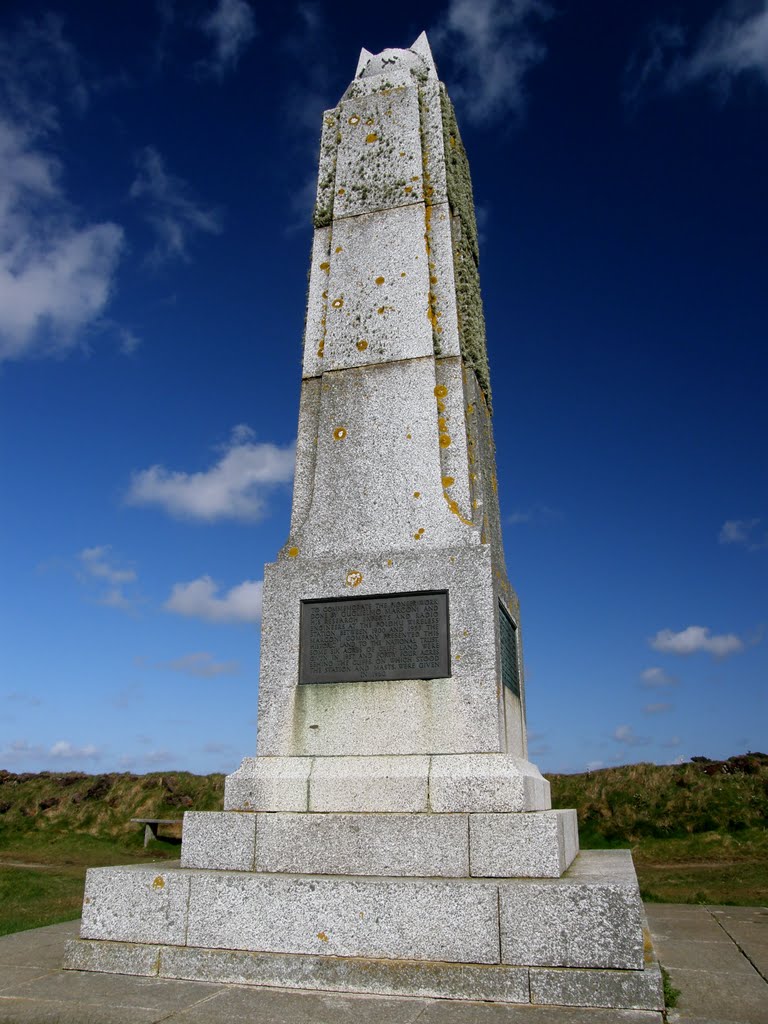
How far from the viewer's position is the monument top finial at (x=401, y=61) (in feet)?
28.1

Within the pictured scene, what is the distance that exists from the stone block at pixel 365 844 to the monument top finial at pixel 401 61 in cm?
754

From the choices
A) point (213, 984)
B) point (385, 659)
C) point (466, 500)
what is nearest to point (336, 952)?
point (213, 984)

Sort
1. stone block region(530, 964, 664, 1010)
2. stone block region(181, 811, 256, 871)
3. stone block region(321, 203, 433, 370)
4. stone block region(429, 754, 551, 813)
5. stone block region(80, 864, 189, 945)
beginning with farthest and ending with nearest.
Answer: stone block region(321, 203, 433, 370), stone block region(181, 811, 256, 871), stone block region(429, 754, 551, 813), stone block region(80, 864, 189, 945), stone block region(530, 964, 664, 1010)

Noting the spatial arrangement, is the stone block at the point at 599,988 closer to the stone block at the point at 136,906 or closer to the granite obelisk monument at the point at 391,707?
the granite obelisk monument at the point at 391,707

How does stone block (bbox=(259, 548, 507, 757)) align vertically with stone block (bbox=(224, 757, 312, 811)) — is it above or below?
above

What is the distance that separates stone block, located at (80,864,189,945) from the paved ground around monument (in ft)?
0.84

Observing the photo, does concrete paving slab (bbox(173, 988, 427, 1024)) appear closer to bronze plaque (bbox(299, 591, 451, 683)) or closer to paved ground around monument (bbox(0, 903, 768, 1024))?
paved ground around monument (bbox(0, 903, 768, 1024))

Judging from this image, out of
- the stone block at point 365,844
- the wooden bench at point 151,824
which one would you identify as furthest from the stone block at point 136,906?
the wooden bench at point 151,824

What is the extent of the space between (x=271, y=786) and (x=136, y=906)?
1.20 metres

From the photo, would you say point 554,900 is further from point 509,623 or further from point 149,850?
point 149,850

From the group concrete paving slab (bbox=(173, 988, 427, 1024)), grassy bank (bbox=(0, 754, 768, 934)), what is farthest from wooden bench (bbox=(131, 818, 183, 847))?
concrete paving slab (bbox=(173, 988, 427, 1024))

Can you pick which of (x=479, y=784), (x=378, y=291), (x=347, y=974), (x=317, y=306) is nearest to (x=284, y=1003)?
(x=347, y=974)

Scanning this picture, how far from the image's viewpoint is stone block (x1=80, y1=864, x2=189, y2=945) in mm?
5070

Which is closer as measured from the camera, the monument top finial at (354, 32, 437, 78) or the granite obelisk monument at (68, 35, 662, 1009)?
the granite obelisk monument at (68, 35, 662, 1009)
